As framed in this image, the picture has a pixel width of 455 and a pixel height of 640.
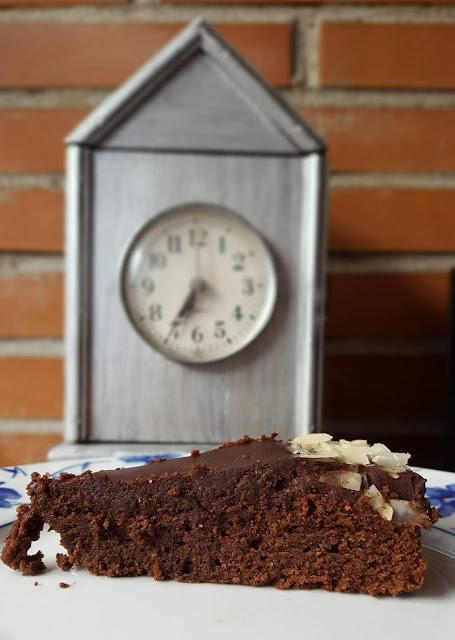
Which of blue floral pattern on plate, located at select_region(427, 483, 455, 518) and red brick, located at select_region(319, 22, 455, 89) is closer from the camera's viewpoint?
blue floral pattern on plate, located at select_region(427, 483, 455, 518)

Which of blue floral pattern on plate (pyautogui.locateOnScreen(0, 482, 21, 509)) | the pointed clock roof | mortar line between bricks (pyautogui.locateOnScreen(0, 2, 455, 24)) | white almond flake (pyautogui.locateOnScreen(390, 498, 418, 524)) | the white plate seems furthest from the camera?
mortar line between bricks (pyautogui.locateOnScreen(0, 2, 455, 24))

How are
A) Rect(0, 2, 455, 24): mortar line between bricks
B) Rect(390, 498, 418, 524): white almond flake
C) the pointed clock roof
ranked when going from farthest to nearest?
Rect(0, 2, 455, 24): mortar line between bricks → the pointed clock roof → Rect(390, 498, 418, 524): white almond flake

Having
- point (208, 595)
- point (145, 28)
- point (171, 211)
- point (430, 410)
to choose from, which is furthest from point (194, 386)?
point (145, 28)

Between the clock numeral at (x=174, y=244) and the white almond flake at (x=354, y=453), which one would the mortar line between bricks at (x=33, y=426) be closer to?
the clock numeral at (x=174, y=244)

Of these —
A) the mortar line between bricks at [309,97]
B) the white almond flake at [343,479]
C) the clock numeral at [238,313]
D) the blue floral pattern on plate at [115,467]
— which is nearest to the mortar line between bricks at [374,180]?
the mortar line between bricks at [309,97]

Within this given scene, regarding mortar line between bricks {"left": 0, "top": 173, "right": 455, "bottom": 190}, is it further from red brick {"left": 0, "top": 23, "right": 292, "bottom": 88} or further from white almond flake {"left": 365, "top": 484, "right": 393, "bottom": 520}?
white almond flake {"left": 365, "top": 484, "right": 393, "bottom": 520}

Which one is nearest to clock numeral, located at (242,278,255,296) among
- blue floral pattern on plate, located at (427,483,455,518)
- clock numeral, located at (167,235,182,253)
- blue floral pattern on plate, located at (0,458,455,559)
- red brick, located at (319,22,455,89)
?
clock numeral, located at (167,235,182,253)
